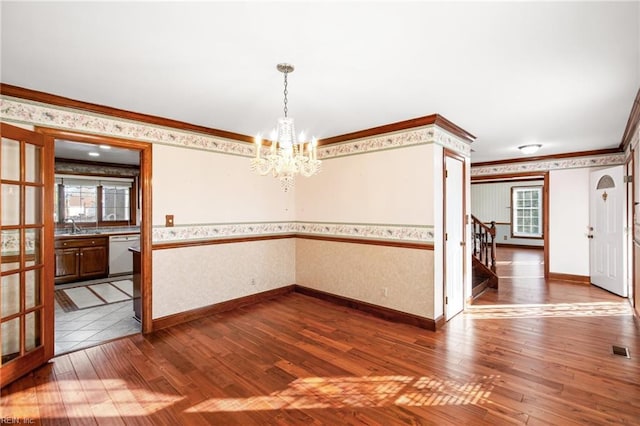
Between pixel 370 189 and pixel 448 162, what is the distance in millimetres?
1033

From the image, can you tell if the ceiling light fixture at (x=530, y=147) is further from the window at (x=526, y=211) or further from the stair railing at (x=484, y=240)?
the window at (x=526, y=211)

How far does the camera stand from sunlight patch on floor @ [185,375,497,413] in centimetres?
227

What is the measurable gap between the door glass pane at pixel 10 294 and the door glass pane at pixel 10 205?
1.50ft

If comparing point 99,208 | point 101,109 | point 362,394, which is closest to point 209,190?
point 101,109

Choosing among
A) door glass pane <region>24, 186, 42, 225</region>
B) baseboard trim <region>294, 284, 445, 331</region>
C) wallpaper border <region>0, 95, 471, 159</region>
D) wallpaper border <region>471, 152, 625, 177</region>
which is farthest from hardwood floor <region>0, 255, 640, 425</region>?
wallpaper border <region>471, 152, 625, 177</region>

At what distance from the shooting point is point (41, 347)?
2834mm

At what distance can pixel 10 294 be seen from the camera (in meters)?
2.61

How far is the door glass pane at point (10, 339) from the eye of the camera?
2.59 m

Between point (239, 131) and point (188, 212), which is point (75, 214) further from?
point (239, 131)

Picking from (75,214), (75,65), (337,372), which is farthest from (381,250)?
(75,214)

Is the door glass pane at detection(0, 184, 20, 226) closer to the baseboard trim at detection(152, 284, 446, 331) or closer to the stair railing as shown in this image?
the baseboard trim at detection(152, 284, 446, 331)

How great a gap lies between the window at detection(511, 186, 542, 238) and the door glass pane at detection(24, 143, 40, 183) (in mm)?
12300

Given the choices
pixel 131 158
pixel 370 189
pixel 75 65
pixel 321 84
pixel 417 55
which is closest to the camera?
pixel 417 55

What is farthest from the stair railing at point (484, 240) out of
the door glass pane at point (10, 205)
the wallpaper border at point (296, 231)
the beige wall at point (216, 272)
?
the door glass pane at point (10, 205)
